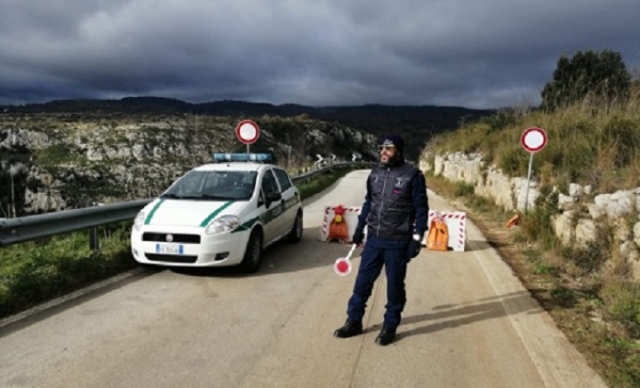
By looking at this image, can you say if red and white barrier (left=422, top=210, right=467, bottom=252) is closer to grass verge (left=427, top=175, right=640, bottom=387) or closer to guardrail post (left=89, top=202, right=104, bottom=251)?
grass verge (left=427, top=175, right=640, bottom=387)

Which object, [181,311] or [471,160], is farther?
[471,160]

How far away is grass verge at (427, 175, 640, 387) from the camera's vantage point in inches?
186

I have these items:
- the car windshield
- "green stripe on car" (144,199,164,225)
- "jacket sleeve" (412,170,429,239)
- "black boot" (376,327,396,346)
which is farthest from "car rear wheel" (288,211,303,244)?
"jacket sleeve" (412,170,429,239)

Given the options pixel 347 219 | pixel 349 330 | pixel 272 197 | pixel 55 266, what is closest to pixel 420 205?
pixel 349 330

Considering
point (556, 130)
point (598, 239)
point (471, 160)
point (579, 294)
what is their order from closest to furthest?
1. point (579, 294)
2. point (598, 239)
3. point (556, 130)
4. point (471, 160)

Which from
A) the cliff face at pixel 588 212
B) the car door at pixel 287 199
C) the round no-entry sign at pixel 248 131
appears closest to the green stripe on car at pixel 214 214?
the car door at pixel 287 199

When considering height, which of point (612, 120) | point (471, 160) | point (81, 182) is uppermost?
point (612, 120)

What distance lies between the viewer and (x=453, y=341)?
16.6 ft

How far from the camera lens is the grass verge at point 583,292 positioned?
4.73 meters

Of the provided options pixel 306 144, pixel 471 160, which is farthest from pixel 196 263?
pixel 306 144

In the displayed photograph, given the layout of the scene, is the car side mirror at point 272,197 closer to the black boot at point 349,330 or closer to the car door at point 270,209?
the car door at point 270,209

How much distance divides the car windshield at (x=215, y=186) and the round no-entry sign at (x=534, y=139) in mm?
6992

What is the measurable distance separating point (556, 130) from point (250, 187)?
29.3ft

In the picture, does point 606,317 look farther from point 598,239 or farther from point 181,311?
point 181,311
